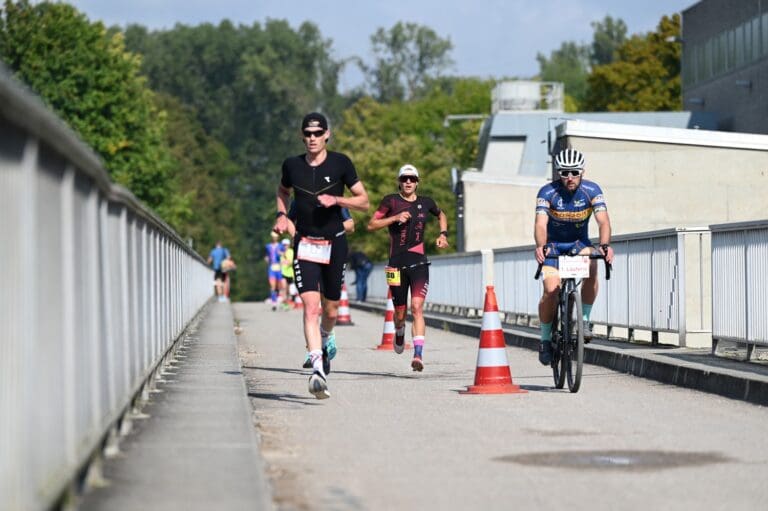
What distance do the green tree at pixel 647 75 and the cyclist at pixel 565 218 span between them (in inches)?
3006

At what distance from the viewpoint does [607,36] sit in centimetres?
15588

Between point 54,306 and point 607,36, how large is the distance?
501 ft

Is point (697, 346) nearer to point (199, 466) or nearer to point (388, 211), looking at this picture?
point (388, 211)

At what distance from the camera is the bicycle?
1324 cm

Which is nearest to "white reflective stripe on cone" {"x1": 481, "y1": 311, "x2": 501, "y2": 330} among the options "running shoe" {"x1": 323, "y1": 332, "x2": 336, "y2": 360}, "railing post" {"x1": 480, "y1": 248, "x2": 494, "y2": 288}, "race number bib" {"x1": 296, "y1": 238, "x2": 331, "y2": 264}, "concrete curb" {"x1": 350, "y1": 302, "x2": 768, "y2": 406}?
"running shoe" {"x1": 323, "y1": 332, "x2": 336, "y2": 360}

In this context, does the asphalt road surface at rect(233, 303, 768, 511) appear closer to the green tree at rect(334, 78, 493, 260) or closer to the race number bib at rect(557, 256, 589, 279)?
the race number bib at rect(557, 256, 589, 279)

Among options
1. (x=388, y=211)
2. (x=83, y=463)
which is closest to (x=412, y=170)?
(x=388, y=211)

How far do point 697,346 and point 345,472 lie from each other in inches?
410

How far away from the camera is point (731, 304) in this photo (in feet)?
50.4

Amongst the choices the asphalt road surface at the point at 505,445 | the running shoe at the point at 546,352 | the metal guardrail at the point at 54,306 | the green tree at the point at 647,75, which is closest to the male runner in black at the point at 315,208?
the asphalt road surface at the point at 505,445

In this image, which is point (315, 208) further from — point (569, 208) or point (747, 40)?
point (747, 40)

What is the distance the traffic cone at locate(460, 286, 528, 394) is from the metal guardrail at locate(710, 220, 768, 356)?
2.44m

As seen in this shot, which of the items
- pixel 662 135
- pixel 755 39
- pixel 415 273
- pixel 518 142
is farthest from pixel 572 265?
pixel 518 142

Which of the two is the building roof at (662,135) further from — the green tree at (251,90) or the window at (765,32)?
the green tree at (251,90)
